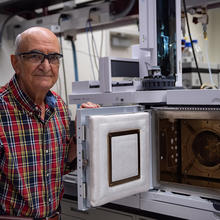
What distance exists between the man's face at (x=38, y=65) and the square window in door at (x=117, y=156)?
0.27 metres

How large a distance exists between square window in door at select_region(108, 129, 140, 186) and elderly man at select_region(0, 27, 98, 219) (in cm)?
29

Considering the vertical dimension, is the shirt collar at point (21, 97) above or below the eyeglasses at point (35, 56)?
below

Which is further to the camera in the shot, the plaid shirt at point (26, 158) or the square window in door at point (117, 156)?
the plaid shirt at point (26, 158)

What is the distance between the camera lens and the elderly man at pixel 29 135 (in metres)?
1.16

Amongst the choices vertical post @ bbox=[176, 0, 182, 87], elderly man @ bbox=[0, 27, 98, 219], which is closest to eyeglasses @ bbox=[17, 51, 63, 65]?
elderly man @ bbox=[0, 27, 98, 219]

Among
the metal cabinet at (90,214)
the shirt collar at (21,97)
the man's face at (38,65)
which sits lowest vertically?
the metal cabinet at (90,214)

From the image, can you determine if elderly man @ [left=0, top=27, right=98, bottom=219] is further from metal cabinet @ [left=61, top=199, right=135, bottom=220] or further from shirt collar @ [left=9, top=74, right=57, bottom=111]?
metal cabinet @ [left=61, top=199, right=135, bottom=220]

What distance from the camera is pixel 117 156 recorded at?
113 centimetres

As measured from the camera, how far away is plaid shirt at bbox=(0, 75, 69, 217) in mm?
1158

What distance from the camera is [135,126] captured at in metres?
Result: 1.18

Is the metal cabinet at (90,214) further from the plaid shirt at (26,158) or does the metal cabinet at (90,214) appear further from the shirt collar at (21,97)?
the shirt collar at (21,97)

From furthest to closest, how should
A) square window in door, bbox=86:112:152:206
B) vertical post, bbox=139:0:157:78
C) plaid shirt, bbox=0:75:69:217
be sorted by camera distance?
vertical post, bbox=139:0:157:78, plaid shirt, bbox=0:75:69:217, square window in door, bbox=86:112:152:206

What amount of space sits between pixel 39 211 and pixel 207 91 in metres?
0.75

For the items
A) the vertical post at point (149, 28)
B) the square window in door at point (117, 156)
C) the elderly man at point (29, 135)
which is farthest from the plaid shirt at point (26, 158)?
the vertical post at point (149, 28)
